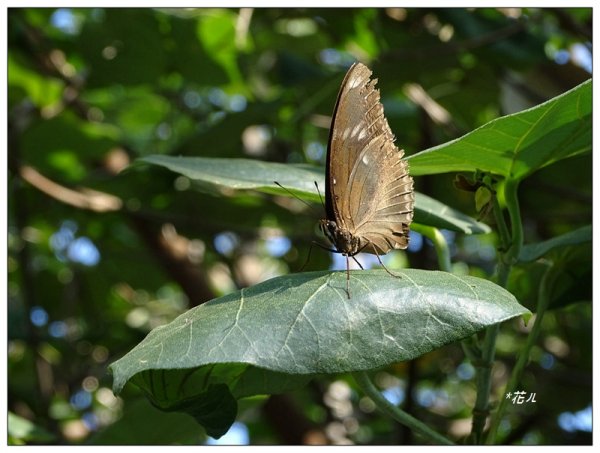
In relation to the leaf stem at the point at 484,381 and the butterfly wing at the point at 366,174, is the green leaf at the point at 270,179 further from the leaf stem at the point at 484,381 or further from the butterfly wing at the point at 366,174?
the leaf stem at the point at 484,381

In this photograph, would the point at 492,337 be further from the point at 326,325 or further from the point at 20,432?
the point at 20,432

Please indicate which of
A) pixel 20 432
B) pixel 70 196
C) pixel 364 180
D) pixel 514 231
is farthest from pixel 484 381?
pixel 70 196

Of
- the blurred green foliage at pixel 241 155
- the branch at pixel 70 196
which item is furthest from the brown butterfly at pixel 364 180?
the branch at pixel 70 196

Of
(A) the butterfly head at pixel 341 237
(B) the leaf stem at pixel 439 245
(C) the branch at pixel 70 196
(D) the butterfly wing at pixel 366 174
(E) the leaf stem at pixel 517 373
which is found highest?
(D) the butterfly wing at pixel 366 174

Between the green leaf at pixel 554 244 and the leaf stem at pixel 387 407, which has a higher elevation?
the green leaf at pixel 554 244

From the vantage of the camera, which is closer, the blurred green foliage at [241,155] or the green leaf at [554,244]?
the green leaf at [554,244]

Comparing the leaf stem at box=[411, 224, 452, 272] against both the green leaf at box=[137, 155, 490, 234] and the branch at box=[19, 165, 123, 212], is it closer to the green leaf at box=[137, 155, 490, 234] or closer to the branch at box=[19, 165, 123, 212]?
the green leaf at box=[137, 155, 490, 234]

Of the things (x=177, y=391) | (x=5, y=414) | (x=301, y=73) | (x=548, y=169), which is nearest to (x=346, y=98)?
(x=177, y=391)
